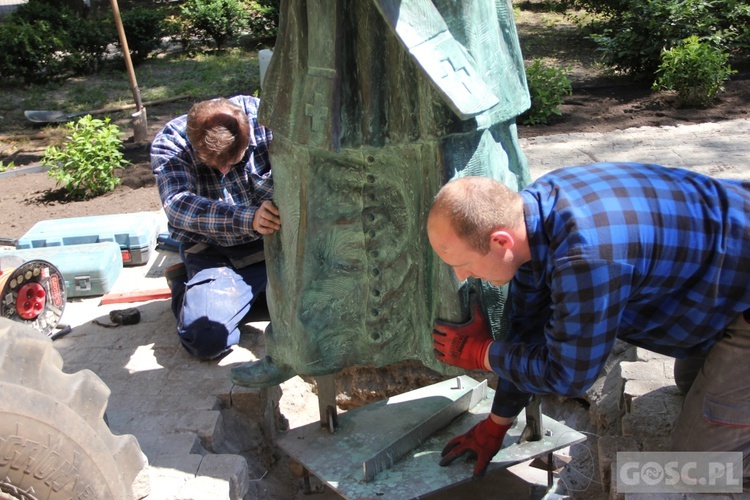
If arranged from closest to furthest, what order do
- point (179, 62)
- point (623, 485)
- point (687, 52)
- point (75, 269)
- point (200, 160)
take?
point (623, 485)
point (200, 160)
point (75, 269)
point (687, 52)
point (179, 62)

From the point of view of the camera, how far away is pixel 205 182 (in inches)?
148

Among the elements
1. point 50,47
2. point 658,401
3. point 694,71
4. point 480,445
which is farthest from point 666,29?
point 50,47

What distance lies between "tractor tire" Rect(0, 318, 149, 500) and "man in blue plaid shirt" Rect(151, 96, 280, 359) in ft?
3.50

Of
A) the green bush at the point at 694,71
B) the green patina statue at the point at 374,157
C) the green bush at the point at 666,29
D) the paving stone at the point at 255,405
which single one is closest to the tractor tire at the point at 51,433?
the green patina statue at the point at 374,157

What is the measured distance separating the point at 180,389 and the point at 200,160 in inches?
39.6

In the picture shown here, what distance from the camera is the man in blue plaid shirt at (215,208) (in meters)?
3.39

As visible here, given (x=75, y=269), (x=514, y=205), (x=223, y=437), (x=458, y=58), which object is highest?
(x=458, y=58)

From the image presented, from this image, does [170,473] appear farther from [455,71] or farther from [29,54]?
[29,54]

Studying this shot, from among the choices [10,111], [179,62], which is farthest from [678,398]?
[179,62]

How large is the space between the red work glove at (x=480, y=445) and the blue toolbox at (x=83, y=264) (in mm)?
2413

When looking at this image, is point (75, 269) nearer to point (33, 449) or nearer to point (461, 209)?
point (33, 449)

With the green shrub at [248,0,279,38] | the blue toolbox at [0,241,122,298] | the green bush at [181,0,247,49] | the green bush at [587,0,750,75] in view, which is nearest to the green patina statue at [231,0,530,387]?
the blue toolbox at [0,241,122,298]

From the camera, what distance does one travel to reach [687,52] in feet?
24.0

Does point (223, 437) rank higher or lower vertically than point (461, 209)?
lower
